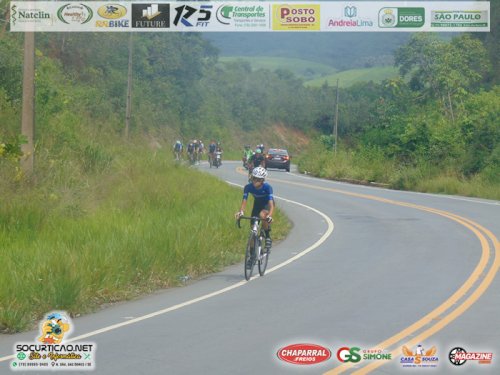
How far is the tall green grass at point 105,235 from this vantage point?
13.1 m

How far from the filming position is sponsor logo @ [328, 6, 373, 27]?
1523 inches

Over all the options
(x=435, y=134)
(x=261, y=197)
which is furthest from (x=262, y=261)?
(x=435, y=134)

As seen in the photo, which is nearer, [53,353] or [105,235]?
[53,353]

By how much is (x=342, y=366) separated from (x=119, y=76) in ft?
196

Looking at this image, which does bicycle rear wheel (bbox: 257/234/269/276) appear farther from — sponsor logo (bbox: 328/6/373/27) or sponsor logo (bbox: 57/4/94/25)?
sponsor logo (bbox: 57/4/94/25)

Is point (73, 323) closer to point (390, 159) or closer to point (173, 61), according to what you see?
point (390, 159)

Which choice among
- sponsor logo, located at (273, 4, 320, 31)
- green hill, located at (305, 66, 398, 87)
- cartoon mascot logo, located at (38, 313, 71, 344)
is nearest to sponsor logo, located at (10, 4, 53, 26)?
sponsor logo, located at (273, 4, 320, 31)

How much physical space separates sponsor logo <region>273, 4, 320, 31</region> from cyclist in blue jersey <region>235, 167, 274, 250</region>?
69.8ft

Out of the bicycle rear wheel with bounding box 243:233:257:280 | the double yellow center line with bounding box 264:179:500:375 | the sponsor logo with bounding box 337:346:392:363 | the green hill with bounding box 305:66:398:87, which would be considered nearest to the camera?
the sponsor logo with bounding box 337:346:392:363

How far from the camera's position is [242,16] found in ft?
134

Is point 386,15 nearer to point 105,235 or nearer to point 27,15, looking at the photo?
point 27,15

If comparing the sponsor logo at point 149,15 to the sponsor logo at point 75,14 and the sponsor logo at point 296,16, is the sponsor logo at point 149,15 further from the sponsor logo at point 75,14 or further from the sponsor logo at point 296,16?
the sponsor logo at point 296,16

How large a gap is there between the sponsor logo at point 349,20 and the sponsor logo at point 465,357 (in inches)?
1125

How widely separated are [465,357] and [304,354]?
5.40ft
